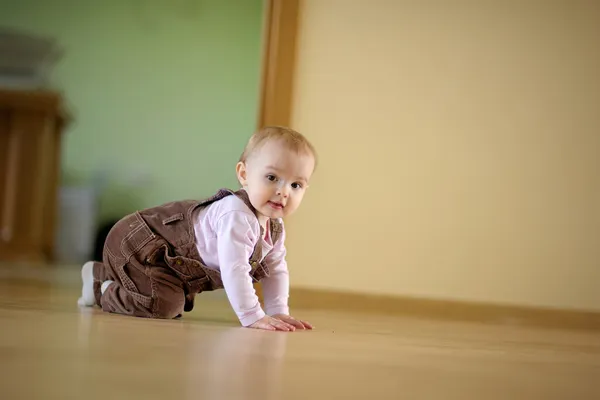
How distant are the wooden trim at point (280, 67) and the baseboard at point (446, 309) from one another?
52cm

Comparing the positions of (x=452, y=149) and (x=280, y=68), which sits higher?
(x=280, y=68)

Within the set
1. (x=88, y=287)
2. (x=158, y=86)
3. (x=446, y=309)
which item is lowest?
(x=446, y=309)

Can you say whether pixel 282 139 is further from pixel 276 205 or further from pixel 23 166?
pixel 23 166

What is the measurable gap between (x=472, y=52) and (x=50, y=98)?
2832 mm

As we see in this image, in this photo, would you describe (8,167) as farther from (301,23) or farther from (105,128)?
(301,23)

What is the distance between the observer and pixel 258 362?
0.85 meters

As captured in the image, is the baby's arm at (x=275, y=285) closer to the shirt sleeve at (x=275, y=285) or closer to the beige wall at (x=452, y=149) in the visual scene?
the shirt sleeve at (x=275, y=285)

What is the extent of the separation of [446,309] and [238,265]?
1078mm

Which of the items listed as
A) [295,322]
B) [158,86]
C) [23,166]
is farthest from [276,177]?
[158,86]

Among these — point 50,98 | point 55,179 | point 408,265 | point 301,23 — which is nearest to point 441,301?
point 408,265

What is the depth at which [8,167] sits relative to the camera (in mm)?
4402

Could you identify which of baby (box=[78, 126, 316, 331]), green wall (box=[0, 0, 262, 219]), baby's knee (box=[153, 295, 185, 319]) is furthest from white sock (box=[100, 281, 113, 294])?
green wall (box=[0, 0, 262, 219])

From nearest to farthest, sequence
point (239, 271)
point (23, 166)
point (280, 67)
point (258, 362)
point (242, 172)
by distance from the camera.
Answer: point (258, 362) → point (239, 271) → point (242, 172) → point (280, 67) → point (23, 166)

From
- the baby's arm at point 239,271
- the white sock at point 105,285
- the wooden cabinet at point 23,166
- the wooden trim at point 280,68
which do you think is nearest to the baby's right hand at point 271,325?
the baby's arm at point 239,271
